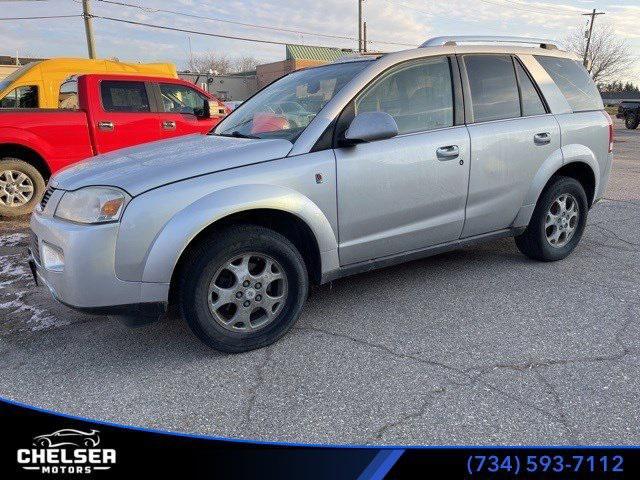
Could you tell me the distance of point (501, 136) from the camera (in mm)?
3861

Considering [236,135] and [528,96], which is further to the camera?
[528,96]

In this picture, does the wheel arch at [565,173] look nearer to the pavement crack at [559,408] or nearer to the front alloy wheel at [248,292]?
the pavement crack at [559,408]

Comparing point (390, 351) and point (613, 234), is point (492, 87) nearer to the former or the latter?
point (390, 351)

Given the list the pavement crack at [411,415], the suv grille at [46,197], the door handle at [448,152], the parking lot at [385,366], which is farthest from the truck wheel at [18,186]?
the pavement crack at [411,415]

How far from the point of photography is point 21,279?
441cm

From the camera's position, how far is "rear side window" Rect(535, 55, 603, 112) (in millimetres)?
4391

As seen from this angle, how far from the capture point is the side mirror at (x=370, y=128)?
3107 millimetres

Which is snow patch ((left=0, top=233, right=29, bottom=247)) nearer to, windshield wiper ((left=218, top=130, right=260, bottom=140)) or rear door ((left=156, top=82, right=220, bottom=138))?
rear door ((left=156, top=82, right=220, bottom=138))

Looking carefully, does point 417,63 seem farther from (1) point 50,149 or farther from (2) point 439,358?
(1) point 50,149

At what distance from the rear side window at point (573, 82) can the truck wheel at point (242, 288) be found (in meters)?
2.88

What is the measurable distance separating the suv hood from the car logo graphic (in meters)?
1.18

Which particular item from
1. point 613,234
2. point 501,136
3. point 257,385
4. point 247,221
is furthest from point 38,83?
point 613,234

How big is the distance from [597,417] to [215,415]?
1.78m

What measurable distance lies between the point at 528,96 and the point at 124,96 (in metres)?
5.59
